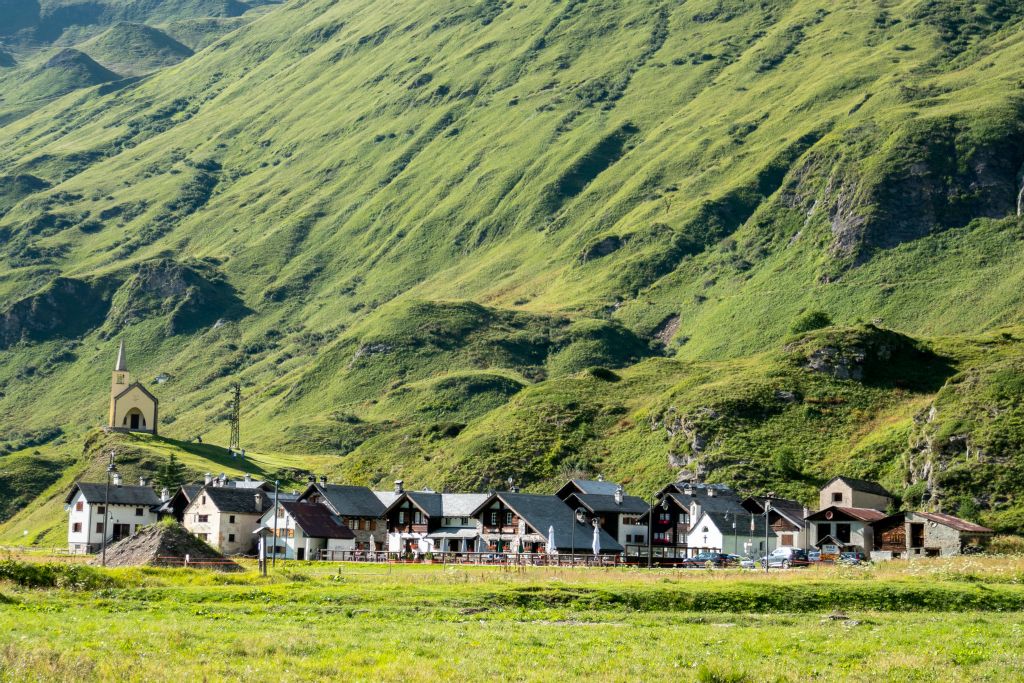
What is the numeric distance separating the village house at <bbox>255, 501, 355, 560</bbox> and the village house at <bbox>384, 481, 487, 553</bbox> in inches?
234

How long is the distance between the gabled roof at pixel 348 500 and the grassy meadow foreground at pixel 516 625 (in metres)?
47.5

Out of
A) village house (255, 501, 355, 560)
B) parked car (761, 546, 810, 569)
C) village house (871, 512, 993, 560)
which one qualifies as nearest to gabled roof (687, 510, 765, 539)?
parked car (761, 546, 810, 569)

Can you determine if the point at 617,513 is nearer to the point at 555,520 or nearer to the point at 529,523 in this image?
the point at 555,520

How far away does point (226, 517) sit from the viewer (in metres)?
128

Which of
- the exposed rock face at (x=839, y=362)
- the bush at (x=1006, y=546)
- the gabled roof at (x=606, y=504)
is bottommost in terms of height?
the bush at (x=1006, y=546)

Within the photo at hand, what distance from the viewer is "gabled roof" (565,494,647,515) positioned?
412 ft

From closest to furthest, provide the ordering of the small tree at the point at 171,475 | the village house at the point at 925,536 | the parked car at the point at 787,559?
1. the parked car at the point at 787,559
2. the village house at the point at 925,536
3. the small tree at the point at 171,475

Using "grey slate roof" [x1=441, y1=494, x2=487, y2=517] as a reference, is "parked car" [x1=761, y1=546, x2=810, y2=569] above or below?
below

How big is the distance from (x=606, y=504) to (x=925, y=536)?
104ft

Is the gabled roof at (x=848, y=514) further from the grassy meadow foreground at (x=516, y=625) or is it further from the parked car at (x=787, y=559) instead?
the grassy meadow foreground at (x=516, y=625)

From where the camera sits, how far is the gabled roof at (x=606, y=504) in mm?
125688

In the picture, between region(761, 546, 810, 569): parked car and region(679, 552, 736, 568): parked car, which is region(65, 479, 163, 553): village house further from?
region(761, 546, 810, 569): parked car

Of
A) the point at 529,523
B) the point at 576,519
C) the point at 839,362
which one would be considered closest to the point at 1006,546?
the point at 576,519

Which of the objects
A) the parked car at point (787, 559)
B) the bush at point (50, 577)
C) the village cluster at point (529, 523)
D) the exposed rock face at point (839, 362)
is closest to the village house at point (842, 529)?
the village cluster at point (529, 523)
